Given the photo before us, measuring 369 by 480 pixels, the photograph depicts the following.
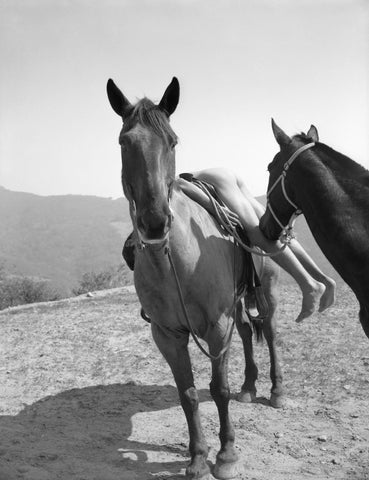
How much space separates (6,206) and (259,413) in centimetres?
10201

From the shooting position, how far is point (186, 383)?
3781 millimetres

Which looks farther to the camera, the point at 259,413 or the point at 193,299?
the point at 259,413

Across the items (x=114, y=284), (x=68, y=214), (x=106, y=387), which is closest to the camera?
(x=106, y=387)

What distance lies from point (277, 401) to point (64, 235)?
75265 mm

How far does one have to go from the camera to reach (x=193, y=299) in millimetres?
3555

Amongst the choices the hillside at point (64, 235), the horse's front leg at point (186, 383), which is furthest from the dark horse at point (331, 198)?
the hillside at point (64, 235)

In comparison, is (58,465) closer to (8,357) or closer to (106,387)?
(106,387)

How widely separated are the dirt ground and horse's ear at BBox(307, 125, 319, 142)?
2.79 metres

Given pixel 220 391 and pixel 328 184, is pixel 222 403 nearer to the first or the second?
pixel 220 391

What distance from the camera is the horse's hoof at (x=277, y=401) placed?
16.7 ft

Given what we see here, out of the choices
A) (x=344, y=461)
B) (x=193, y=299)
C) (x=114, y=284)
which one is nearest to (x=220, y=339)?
(x=193, y=299)

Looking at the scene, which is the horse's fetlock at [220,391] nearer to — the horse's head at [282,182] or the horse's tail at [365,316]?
the horse's tail at [365,316]

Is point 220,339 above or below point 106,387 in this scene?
above

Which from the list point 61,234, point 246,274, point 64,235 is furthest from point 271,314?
point 61,234
